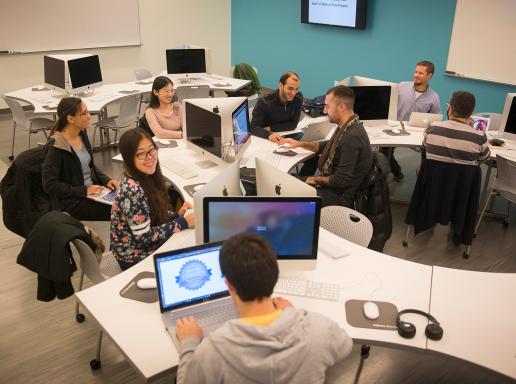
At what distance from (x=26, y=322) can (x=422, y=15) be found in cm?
603

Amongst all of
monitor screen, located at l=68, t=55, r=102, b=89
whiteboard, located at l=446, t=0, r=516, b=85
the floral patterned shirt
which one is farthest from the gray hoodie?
whiteboard, located at l=446, t=0, r=516, b=85

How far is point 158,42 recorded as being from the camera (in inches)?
347

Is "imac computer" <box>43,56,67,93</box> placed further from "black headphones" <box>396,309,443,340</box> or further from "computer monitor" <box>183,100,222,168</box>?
"black headphones" <box>396,309,443,340</box>

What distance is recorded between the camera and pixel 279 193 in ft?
8.39

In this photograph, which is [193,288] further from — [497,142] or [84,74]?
[84,74]

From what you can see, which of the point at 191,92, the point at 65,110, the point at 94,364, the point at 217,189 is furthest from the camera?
the point at 191,92

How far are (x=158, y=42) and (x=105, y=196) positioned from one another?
19.5 ft

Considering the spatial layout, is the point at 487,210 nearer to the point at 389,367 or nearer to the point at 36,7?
the point at 389,367

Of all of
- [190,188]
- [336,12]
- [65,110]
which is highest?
[336,12]

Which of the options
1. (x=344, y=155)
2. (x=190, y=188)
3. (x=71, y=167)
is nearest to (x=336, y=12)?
(x=344, y=155)

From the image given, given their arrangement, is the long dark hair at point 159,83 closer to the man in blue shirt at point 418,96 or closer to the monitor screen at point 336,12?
the man in blue shirt at point 418,96

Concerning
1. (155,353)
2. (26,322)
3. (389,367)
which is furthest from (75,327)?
(389,367)

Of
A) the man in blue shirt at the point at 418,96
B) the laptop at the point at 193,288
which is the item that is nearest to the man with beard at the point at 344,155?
the laptop at the point at 193,288

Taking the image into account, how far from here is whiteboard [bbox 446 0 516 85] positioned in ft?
19.2
